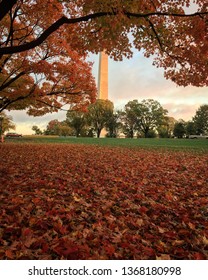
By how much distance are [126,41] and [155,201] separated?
720 centimetres

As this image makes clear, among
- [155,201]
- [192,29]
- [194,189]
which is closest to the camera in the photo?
Answer: [155,201]

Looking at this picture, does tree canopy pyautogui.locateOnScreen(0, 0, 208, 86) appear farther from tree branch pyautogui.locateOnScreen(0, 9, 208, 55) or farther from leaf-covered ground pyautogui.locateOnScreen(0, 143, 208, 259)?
leaf-covered ground pyautogui.locateOnScreen(0, 143, 208, 259)

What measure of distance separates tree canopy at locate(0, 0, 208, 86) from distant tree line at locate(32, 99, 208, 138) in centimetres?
6247

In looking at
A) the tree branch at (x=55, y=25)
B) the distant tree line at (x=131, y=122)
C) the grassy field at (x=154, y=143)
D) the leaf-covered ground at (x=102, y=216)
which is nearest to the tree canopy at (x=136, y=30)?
the tree branch at (x=55, y=25)

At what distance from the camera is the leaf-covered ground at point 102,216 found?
12.0 ft

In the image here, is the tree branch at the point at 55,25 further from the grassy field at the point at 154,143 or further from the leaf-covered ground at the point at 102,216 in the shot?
the grassy field at the point at 154,143

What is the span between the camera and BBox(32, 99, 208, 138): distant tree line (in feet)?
248

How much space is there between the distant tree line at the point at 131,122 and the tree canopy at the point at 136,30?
62472 mm

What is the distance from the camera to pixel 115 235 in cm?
410

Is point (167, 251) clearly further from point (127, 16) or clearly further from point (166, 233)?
point (127, 16)

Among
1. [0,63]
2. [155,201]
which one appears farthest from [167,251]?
[0,63]

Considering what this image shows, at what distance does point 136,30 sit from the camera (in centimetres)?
1020

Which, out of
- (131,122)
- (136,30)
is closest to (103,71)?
(131,122)

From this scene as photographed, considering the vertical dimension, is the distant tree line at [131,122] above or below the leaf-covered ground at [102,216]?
above
